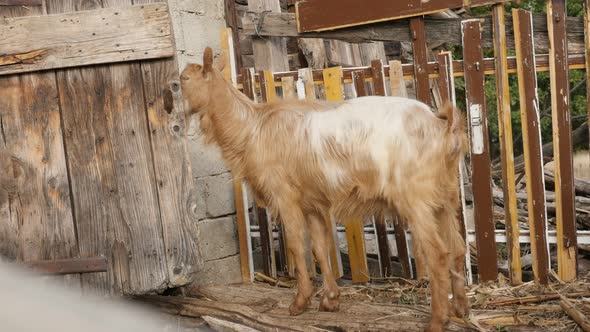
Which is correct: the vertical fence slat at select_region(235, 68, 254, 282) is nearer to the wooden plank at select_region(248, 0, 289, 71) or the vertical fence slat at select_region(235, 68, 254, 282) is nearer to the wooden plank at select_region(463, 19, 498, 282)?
the wooden plank at select_region(248, 0, 289, 71)

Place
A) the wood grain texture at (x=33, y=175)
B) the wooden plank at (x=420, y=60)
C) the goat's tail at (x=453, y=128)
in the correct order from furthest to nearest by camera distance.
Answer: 1. the wooden plank at (x=420, y=60)
2. the wood grain texture at (x=33, y=175)
3. the goat's tail at (x=453, y=128)

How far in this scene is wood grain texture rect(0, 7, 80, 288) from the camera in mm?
5242

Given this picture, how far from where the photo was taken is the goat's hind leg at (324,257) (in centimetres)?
568

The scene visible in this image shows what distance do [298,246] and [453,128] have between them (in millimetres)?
1424

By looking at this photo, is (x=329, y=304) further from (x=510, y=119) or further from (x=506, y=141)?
(x=510, y=119)

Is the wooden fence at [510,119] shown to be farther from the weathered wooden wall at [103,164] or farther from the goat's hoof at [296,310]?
the weathered wooden wall at [103,164]

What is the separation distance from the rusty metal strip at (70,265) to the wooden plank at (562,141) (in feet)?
11.7

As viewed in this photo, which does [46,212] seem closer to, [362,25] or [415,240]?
[415,240]

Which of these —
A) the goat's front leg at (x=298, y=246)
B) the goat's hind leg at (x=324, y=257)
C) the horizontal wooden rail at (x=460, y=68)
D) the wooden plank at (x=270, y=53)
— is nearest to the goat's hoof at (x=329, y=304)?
the goat's hind leg at (x=324, y=257)

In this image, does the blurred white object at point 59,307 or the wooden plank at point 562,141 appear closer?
the blurred white object at point 59,307

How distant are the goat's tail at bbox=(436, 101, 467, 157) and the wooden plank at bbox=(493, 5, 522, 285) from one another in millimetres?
1174

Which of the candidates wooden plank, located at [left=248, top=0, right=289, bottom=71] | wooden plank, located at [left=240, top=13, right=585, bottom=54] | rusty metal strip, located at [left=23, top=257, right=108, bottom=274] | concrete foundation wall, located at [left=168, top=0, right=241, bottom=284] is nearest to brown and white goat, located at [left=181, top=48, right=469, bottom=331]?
concrete foundation wall, located at [left=168, top=0, right=241, bottom=284]

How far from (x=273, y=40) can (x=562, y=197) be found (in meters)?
3.42

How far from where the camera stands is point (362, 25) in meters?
6.80
